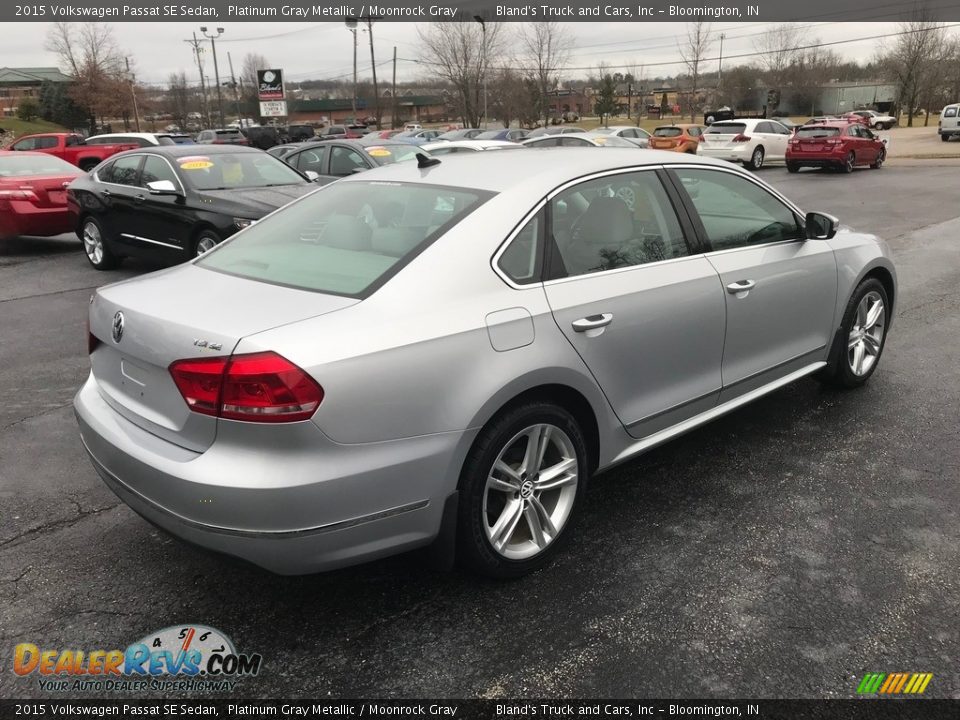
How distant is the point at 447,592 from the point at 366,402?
0.96 metres

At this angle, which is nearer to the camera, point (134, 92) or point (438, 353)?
point (438, 353)

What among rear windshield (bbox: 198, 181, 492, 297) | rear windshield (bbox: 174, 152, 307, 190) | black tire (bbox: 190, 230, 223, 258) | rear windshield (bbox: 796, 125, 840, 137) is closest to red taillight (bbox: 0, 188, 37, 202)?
rear windshield (bbox: 174, 152, 307, 190)

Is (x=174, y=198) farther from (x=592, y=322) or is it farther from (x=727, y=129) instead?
(x=727, y=129)

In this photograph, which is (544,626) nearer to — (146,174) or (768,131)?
(146,174)

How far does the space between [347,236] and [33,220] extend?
9.88m

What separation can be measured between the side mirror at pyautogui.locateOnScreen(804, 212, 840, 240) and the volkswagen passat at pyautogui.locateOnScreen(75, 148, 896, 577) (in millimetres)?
224

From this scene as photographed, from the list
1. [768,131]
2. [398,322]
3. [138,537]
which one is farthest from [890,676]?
[768,131]

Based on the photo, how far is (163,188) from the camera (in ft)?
26.5

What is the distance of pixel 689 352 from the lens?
3.49 m

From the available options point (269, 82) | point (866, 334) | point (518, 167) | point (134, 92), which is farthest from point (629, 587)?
point (134, 92)

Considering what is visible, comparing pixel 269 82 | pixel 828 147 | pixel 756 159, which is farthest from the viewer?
pixel 269 82

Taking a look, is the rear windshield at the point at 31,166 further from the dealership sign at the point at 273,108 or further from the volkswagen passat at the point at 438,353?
the dealership sign at the point at 273,108

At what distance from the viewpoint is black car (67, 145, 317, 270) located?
8.26m

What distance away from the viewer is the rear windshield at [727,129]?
2570cm
